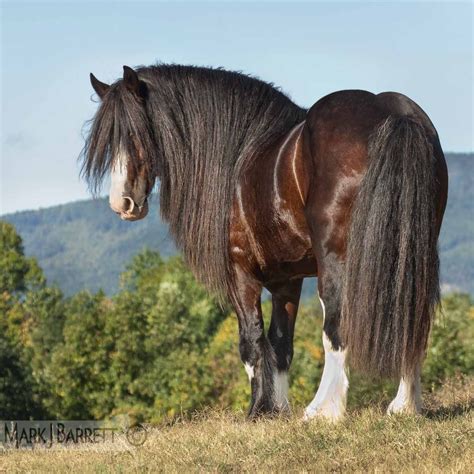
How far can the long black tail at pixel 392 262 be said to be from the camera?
7684mm

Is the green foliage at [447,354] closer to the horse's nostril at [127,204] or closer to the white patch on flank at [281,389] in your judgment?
the white patch on flank at [281,389]

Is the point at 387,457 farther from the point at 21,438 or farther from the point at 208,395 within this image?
the point at 208,395

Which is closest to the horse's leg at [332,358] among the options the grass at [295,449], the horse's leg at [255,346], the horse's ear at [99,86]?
the grass at [295,449]

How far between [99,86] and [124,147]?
0.83 meters

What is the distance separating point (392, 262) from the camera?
773 cm

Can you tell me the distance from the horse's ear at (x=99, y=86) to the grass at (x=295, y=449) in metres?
3.08

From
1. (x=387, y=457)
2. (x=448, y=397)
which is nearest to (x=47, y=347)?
(x=448, y=397)

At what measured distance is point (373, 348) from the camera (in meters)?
7.71

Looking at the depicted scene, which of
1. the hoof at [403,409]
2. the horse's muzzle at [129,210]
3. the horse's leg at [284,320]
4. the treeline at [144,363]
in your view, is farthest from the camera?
the treeline at [144,363]

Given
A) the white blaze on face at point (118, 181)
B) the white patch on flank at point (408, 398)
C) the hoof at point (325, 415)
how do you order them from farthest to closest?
the white blaze on face at point (118, 181) → the white patch on flank at point (408, 398) → the hoof at point (325, 415)

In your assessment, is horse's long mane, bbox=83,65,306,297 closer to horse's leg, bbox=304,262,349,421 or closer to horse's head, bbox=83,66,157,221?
horse's head, bbox=83,66,157,221

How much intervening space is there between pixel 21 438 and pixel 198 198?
2820 millimetres

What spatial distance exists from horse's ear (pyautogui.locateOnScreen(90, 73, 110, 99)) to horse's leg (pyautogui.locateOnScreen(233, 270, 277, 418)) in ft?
6.84

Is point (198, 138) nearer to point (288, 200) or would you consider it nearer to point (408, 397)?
point (288, 200)
